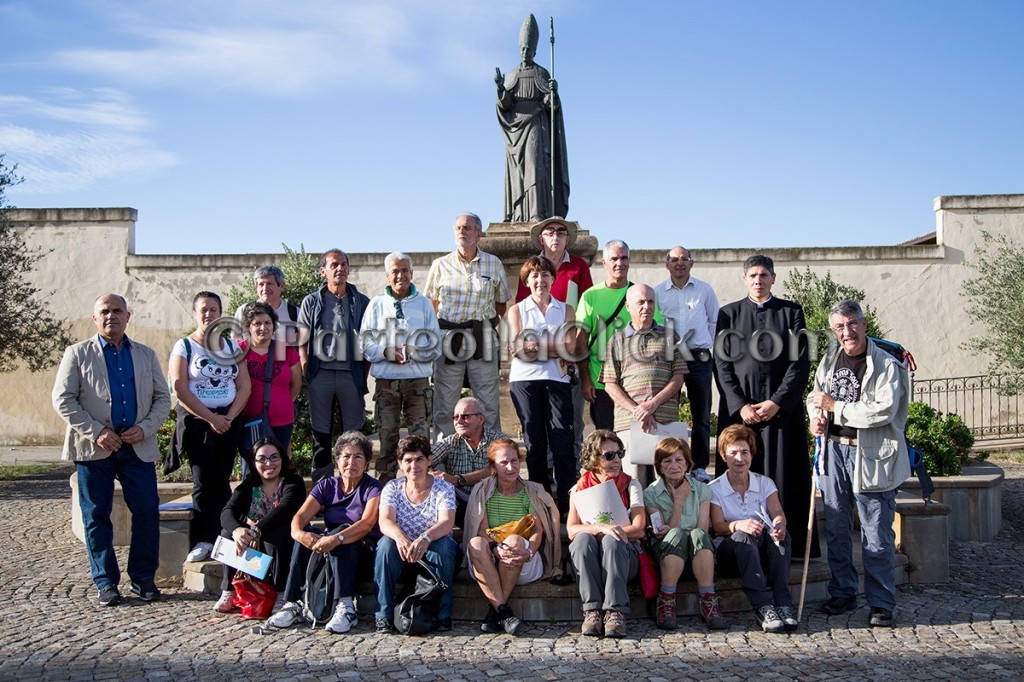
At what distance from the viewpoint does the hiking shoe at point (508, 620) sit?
495cm

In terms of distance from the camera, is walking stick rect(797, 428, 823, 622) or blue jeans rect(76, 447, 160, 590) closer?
walking stick rect(797, 428, 823, 622)

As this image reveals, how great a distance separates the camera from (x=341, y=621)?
197 inches

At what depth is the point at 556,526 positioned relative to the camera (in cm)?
534

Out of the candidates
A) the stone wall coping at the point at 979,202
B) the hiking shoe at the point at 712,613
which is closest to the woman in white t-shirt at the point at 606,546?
the hiking shoe at the point at 712,613

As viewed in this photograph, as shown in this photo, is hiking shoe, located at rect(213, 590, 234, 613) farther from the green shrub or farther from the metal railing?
the metal railing

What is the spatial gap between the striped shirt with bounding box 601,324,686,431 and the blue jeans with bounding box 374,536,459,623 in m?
1.45

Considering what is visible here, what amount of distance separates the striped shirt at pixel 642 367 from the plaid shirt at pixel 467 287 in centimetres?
117

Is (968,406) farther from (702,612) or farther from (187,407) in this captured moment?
(187,407)

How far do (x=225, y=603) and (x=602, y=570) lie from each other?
2.17 meters

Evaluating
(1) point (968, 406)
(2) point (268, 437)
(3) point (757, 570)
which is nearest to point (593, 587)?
(3) point (757, 570)

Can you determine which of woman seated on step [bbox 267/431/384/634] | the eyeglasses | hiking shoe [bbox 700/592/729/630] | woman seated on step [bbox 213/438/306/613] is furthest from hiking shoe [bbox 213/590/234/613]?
hiking shoe [bbox 700/592/729/630]

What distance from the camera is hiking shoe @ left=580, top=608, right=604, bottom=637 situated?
491 centimetres

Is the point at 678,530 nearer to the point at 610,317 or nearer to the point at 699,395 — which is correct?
the point at 699,395

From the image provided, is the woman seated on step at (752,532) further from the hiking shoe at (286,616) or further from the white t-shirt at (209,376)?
the white t-shirt at (209,376)
